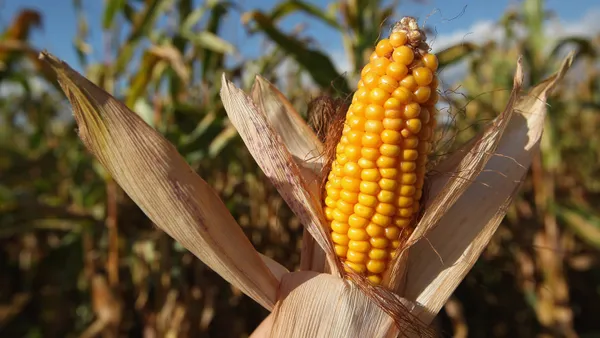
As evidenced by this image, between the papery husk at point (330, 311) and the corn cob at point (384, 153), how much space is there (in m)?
0.06

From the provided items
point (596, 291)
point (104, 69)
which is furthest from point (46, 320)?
point (596, 291)

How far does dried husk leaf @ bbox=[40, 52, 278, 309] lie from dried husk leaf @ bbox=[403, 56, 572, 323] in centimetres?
41

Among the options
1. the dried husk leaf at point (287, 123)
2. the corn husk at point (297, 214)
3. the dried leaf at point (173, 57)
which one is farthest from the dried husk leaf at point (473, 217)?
the dried leaf at point (173, 57)

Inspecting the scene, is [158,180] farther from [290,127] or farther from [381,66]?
[381,66]

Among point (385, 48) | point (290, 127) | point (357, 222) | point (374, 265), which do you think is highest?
point (385, 48)

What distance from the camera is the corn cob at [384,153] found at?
34.7 inches

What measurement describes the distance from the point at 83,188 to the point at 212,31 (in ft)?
4.17

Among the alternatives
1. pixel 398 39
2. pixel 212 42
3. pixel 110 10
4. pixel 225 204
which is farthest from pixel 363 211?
pixel 110 10

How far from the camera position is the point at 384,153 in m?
0.90

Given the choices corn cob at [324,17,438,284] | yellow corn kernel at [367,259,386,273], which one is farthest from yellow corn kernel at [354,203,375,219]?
yellow corn kernel at [367,259,386,273]

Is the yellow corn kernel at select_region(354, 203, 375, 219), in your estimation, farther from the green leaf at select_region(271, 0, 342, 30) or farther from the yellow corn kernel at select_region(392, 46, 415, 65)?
the green leaf at select_region(271, 0, 342, 30)

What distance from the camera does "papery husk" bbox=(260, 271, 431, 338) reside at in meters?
0.90

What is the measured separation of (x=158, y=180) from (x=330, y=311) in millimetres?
444

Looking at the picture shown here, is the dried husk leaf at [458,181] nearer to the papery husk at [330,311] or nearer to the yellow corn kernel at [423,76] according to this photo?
the papery husk at [330,311]
